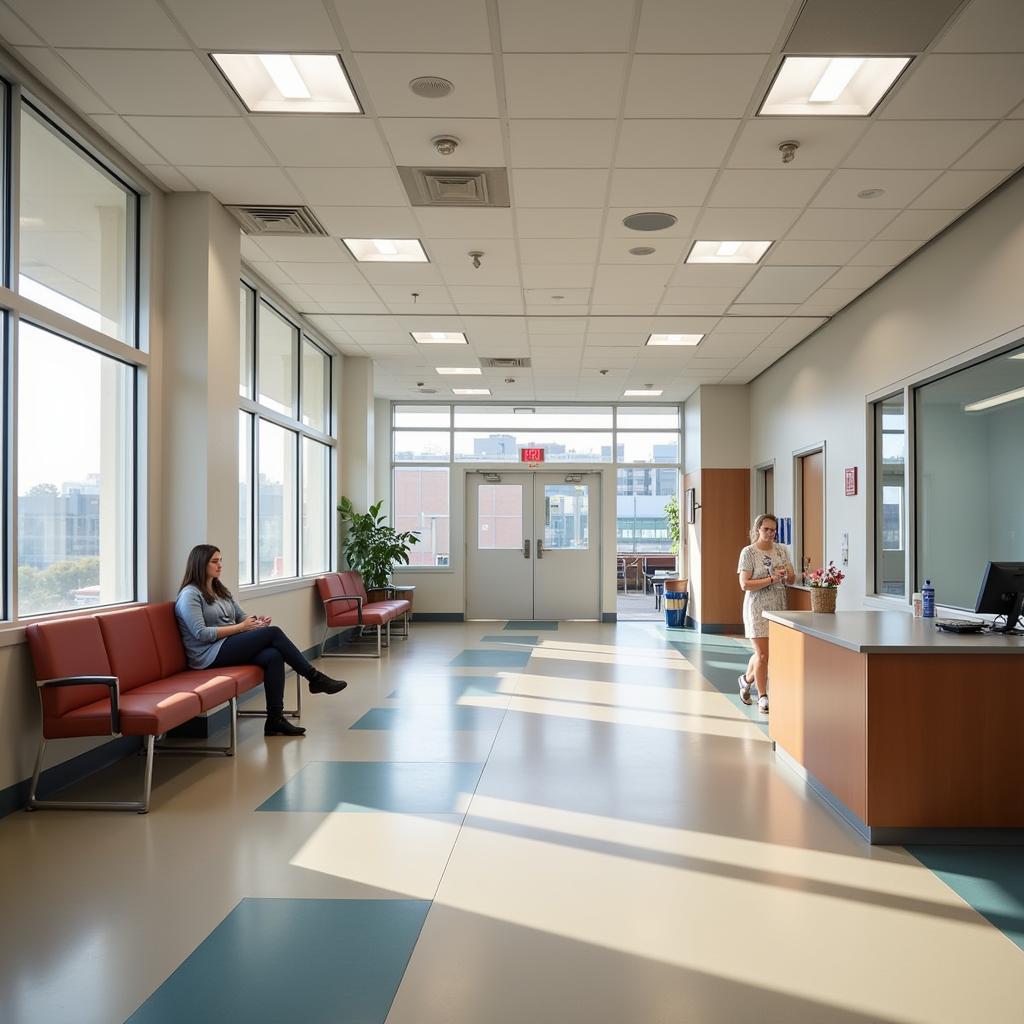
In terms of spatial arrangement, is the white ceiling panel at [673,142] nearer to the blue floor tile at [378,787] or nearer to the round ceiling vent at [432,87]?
the round ceiling vent at [432,87]

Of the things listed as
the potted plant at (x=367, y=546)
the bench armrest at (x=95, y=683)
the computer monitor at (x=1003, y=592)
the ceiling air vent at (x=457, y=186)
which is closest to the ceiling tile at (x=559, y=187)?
the ceiling air vent at (x=457, y=186)

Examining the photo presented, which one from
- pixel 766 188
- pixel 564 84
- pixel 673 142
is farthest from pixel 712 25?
pixel 766 188

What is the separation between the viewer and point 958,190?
17.4 feet

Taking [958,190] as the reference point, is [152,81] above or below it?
above

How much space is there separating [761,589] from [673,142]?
3.26 m

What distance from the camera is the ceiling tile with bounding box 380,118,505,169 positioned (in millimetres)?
4582

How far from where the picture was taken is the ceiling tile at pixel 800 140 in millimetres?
4512

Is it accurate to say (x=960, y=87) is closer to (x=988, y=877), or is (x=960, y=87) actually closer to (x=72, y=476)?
(x=988, y=877)

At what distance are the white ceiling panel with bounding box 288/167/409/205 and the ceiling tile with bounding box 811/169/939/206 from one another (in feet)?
8.72

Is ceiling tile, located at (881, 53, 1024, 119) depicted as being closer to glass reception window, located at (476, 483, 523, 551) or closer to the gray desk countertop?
the gray desk countertop

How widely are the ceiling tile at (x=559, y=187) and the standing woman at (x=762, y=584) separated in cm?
267

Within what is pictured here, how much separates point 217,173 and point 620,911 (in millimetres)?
4696

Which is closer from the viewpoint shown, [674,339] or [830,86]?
[830,86]

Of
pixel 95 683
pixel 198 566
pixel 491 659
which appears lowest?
pixel 491 659
